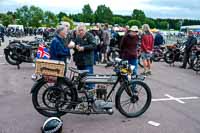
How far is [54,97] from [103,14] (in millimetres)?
111046

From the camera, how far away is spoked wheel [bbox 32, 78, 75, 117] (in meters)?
5.89

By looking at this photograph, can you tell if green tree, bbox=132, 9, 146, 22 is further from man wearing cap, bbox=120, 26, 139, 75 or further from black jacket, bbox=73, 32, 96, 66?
black jacket, bbox=73, 32, 96, 66

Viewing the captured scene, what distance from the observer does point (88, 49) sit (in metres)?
7.27

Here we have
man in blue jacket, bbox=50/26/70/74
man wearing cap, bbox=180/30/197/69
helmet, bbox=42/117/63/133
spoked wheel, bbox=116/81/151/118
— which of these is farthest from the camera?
man wearing cap, bbox=180/30/197/69

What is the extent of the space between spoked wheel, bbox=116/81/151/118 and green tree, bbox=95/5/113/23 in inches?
4178

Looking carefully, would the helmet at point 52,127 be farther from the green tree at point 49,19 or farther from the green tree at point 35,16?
the green tree at point 35,16

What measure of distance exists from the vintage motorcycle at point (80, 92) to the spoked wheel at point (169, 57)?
10.5 m

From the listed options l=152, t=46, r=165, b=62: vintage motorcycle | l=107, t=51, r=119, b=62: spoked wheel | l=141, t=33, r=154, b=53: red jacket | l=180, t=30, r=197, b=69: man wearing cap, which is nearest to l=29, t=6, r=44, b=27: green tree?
l=152, t=46, r=165, b=62: vintage motorcycle

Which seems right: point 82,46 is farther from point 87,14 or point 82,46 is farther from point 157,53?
point 87,14

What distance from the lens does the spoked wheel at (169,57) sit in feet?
53.0

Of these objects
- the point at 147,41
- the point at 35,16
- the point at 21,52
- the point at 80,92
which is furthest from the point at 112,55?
the point at 35,16

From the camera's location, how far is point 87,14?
11181 cm

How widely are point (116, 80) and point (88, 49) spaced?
154cm

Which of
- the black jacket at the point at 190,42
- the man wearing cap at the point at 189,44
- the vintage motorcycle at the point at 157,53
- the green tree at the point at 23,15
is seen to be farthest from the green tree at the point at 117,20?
the black jacket at the point at 190,42
